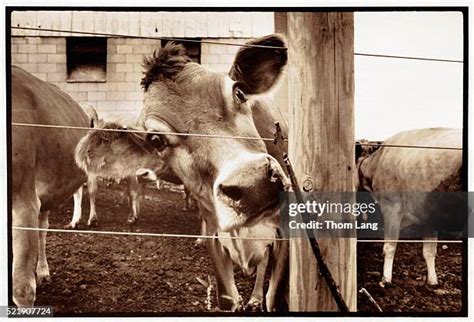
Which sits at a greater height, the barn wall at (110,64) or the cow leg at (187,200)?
the barn wall at (110,64)

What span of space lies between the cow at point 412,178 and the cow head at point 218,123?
44 cm

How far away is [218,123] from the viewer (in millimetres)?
2283

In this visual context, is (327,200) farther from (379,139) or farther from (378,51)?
(378,51)

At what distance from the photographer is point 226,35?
2.28 meters

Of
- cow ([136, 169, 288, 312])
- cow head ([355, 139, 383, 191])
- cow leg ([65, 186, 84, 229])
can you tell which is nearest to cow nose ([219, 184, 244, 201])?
cow ([136, 169, 288, 312])

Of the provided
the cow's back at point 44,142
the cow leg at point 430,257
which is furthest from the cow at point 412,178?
the cow's back at point 44,142

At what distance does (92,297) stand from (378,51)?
1.51m

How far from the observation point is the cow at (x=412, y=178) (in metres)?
2.26

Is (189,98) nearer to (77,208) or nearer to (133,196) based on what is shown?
(133,196)

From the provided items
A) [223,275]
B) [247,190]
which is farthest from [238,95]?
[223,275]

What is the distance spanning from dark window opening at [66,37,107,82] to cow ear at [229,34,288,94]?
1.72 ft

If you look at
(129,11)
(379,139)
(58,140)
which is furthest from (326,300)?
(129,11)

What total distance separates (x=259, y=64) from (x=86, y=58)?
27.3 inches

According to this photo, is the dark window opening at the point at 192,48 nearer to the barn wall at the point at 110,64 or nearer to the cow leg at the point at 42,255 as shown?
the barn wall at the point at 110,64
